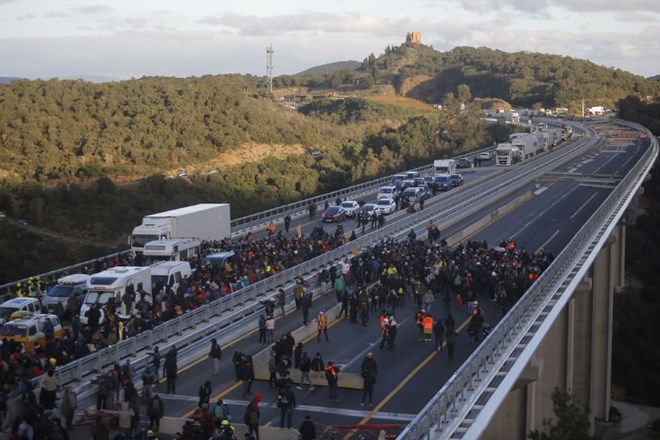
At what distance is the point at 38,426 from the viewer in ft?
44.7

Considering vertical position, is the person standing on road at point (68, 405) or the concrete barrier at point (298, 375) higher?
the person standing on road at point (68, 405)

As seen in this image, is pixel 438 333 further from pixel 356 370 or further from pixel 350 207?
pixel 350 207

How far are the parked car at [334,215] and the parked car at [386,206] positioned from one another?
1.89 m

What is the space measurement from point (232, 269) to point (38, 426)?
13413 millimetres

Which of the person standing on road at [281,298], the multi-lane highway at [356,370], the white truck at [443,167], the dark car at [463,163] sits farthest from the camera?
the dark car at [463,163]

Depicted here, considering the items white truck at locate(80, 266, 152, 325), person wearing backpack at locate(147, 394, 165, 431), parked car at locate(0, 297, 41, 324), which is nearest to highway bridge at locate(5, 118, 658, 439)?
person wearing backpack at locate(147, 394, 165, 431)

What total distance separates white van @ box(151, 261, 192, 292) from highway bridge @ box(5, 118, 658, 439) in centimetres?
252

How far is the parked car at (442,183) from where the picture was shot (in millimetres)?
55969

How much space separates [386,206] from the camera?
44.6m

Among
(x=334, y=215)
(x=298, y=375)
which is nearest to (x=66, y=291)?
(x=298, y=375)

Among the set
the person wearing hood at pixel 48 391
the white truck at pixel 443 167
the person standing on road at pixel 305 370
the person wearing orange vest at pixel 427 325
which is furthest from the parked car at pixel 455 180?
the person wearing hood at pixel 48 391

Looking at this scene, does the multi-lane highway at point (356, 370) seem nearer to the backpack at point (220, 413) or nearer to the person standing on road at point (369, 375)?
the person standing on road at point (369, 375)

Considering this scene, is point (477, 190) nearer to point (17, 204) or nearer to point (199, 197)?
point (199, 197)

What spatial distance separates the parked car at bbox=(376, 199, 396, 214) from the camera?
44066mm
